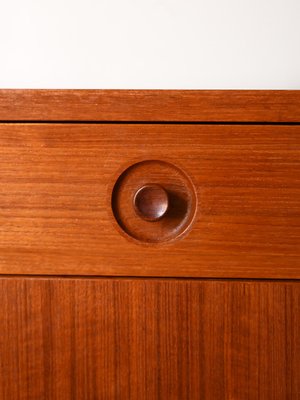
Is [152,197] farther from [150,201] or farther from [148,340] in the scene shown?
[148,340]

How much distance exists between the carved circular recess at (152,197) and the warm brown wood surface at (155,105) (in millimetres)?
45

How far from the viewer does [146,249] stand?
0.45 meters

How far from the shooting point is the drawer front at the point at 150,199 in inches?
17.2

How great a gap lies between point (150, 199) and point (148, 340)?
120 millimetres

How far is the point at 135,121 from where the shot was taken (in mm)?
437
